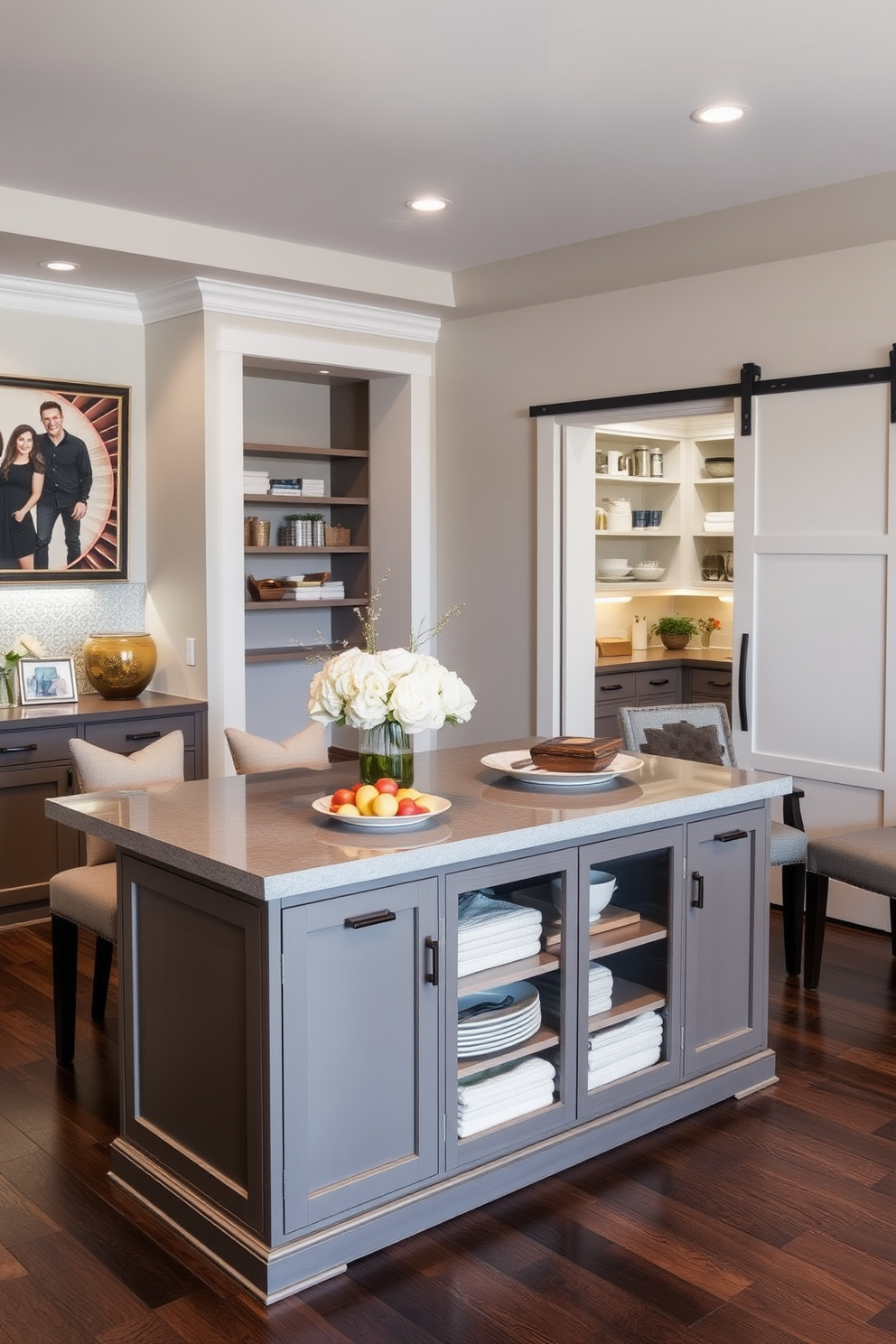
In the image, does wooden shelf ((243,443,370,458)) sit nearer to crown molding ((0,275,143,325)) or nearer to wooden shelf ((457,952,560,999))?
crown molding ((0,275,143,325))

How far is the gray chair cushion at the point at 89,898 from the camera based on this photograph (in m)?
3.45

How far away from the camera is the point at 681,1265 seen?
8.48 ft

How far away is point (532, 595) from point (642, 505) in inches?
78.1

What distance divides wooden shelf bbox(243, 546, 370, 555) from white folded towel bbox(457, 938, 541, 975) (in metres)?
3.59

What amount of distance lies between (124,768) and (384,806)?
3.70ft

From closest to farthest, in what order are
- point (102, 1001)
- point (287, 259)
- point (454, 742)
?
point (102, 1001)
point (287, 259)
point (454, 742)

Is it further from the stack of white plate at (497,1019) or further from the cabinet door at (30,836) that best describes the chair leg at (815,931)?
the cabinet door at (30,836)

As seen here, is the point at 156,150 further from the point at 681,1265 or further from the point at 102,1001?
the point at 681,1265

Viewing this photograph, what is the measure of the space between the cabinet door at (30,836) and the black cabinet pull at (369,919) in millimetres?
2757

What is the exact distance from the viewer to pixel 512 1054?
9.41ft

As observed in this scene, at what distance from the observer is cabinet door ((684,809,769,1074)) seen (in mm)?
3258

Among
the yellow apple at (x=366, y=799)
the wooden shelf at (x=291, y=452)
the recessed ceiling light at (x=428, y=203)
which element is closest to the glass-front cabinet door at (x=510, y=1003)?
the yellow apple at (x=366, y=799)

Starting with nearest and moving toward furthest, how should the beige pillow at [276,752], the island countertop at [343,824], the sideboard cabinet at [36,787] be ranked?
the island countertop at [343,824] < the beige pillow at [276,752] < the sideboard cabinet at [36,787]

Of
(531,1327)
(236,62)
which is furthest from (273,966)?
(236,62)
